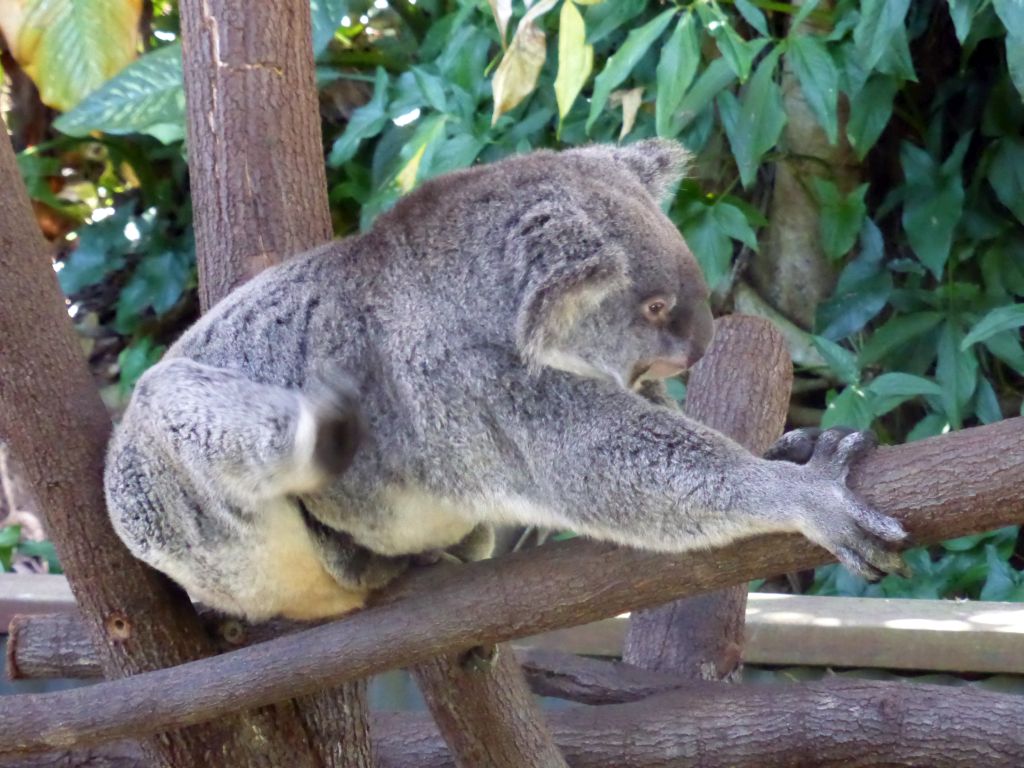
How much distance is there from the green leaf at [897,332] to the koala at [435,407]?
77.6 inches

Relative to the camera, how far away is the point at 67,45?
417cm

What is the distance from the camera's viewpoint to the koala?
177cm

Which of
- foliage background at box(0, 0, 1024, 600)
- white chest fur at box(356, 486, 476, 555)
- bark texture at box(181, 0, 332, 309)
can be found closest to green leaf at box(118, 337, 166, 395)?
foliage background at box(0, 0, 1024, 600)

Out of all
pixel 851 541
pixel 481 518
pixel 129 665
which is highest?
pixel 851 541

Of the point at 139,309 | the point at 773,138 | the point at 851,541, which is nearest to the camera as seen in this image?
the point at 851,541

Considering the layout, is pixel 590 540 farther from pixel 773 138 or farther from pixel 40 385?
pixel 773 138

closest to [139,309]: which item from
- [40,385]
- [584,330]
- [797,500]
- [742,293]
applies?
[742,293]

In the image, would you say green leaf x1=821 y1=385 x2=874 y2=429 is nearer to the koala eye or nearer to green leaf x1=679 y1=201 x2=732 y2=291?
green leaf x1=679 y1=201 x2=732 y2=291

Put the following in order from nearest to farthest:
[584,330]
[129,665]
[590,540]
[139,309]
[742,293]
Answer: [590,540] → [584,330] → [129,665] → [742,293] → [139,309]

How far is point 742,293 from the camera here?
4.46 metres

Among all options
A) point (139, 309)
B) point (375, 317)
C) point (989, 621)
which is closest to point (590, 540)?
point (375, 317)

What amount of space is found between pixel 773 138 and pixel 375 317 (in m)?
1.83

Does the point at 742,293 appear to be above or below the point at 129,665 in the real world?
below

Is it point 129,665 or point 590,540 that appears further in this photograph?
point 129,665
